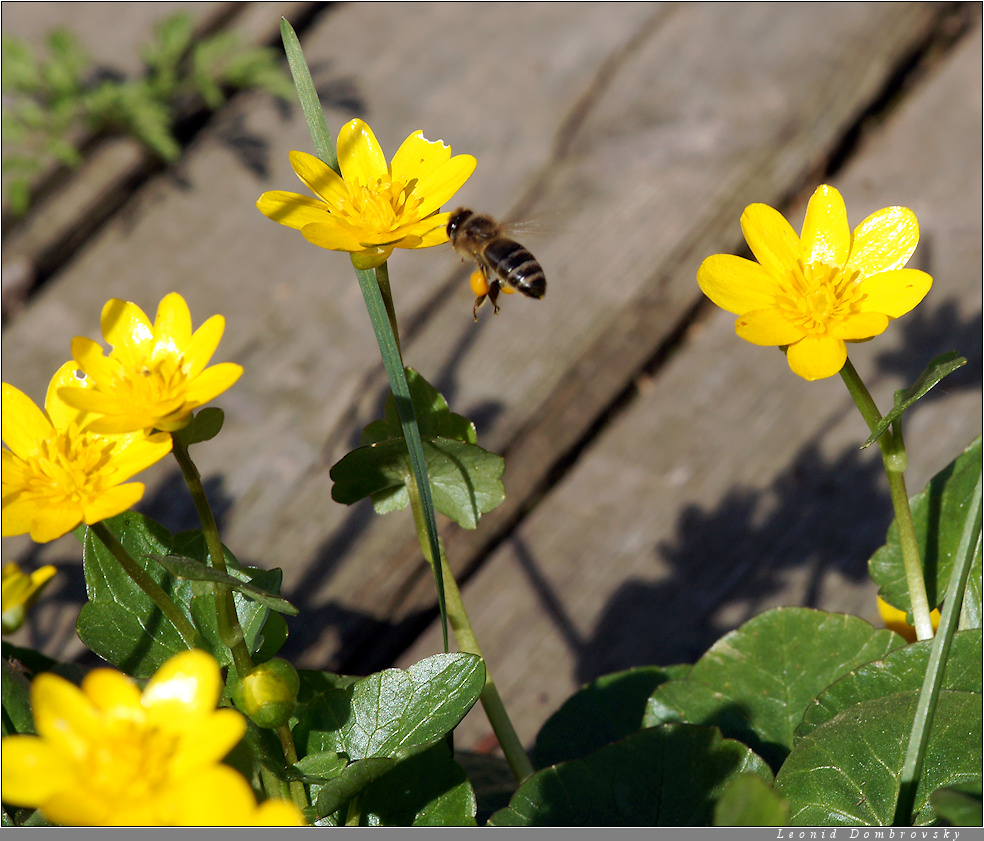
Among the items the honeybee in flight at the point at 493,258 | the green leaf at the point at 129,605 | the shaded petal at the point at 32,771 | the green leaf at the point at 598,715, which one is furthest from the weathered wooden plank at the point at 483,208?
the shaded petal at the point at 32,771

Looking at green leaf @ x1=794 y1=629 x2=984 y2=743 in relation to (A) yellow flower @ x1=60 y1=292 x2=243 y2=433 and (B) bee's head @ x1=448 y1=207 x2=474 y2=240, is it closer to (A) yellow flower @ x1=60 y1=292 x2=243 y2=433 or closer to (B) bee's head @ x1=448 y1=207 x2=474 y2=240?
(A) yellow flower @ x1=60 y1=292 x2=243 y2=433

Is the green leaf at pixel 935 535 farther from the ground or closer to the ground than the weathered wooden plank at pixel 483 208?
closer to the ground

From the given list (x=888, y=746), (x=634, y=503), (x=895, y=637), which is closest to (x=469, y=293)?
(x=634, y=503)

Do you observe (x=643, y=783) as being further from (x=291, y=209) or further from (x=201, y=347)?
(x=291, y=209)

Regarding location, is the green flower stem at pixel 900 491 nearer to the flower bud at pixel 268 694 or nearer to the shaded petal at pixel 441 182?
the shaded petal at pixel 441 182

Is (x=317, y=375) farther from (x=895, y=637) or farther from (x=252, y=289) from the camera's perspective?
(x=895, y=637)

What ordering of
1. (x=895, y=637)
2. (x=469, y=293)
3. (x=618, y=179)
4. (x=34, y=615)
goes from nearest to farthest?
(x=895, y=637) → (x=34, y=615) → (x=469, y=293) → (x=618, y=179)
